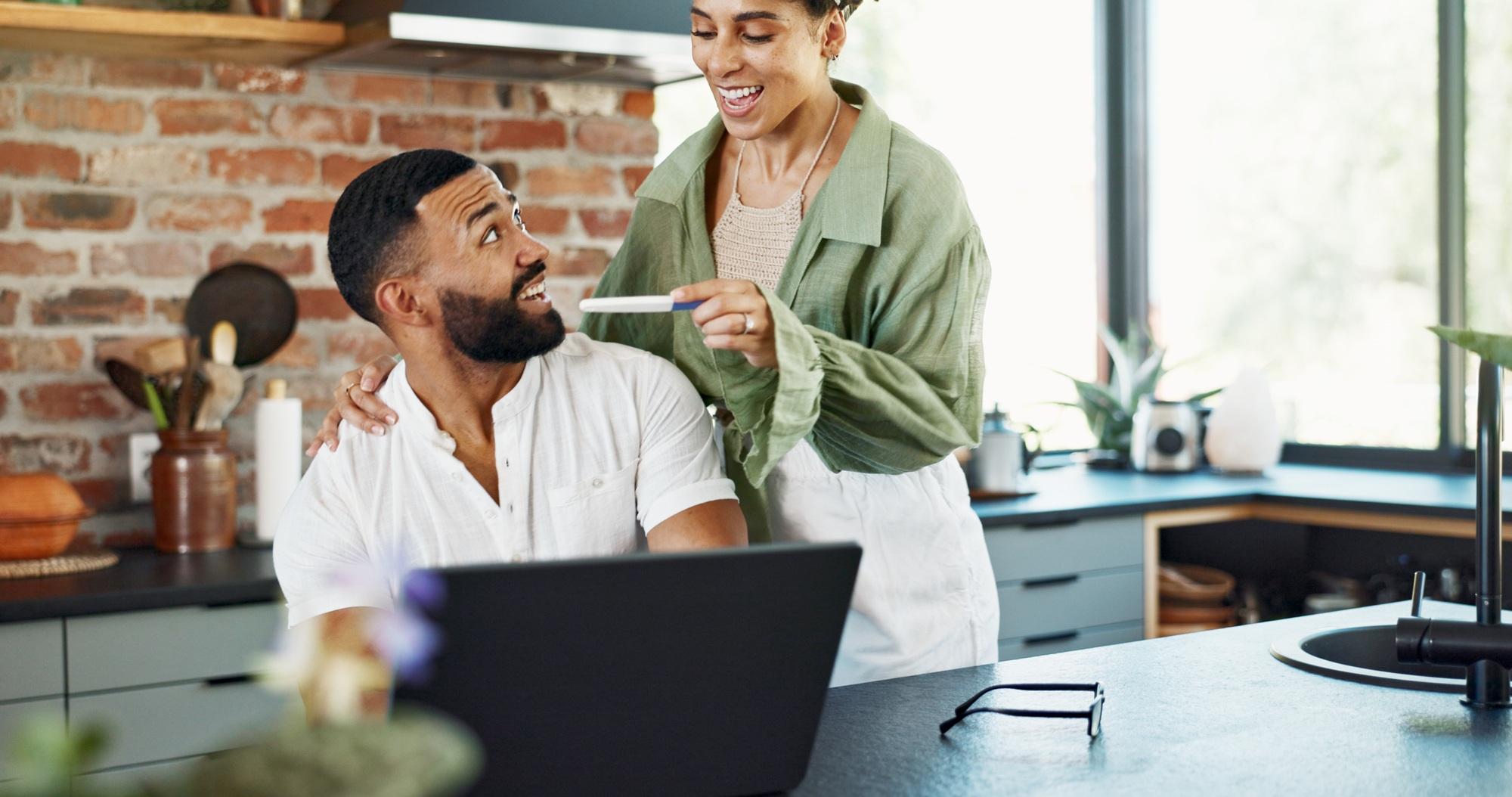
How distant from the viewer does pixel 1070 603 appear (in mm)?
3172

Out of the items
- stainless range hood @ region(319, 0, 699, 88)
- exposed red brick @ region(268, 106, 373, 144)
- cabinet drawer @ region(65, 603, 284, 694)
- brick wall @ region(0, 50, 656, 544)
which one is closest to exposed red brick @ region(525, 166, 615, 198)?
brick wall @ region(0, 50, 656, 544)

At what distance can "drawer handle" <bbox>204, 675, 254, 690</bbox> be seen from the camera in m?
2.25

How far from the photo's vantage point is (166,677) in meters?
2.21

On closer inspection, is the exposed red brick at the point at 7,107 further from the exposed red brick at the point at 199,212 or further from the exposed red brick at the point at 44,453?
the exposed red brick at the point at 44,453

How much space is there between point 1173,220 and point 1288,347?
523 millimetres

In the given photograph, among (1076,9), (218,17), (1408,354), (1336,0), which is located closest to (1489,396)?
(218,17)

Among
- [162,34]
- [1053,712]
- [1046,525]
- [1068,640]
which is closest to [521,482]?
[1053,712]

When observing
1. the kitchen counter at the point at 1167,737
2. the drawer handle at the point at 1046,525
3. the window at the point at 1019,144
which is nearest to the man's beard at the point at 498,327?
the kitchen counter at the point at 1167,737

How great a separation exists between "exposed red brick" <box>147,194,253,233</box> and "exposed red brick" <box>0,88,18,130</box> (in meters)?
0.26

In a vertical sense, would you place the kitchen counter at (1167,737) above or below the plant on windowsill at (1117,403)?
below

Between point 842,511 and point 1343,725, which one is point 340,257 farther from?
point 1343,725

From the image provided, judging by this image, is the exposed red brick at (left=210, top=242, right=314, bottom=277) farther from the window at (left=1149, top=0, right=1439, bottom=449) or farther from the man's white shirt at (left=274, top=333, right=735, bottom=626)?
the window at (left=1149, top=0, right=1439, bottom=449)

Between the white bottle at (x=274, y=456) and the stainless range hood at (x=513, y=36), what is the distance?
2.12 ft

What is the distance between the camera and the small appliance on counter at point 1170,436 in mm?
3758
